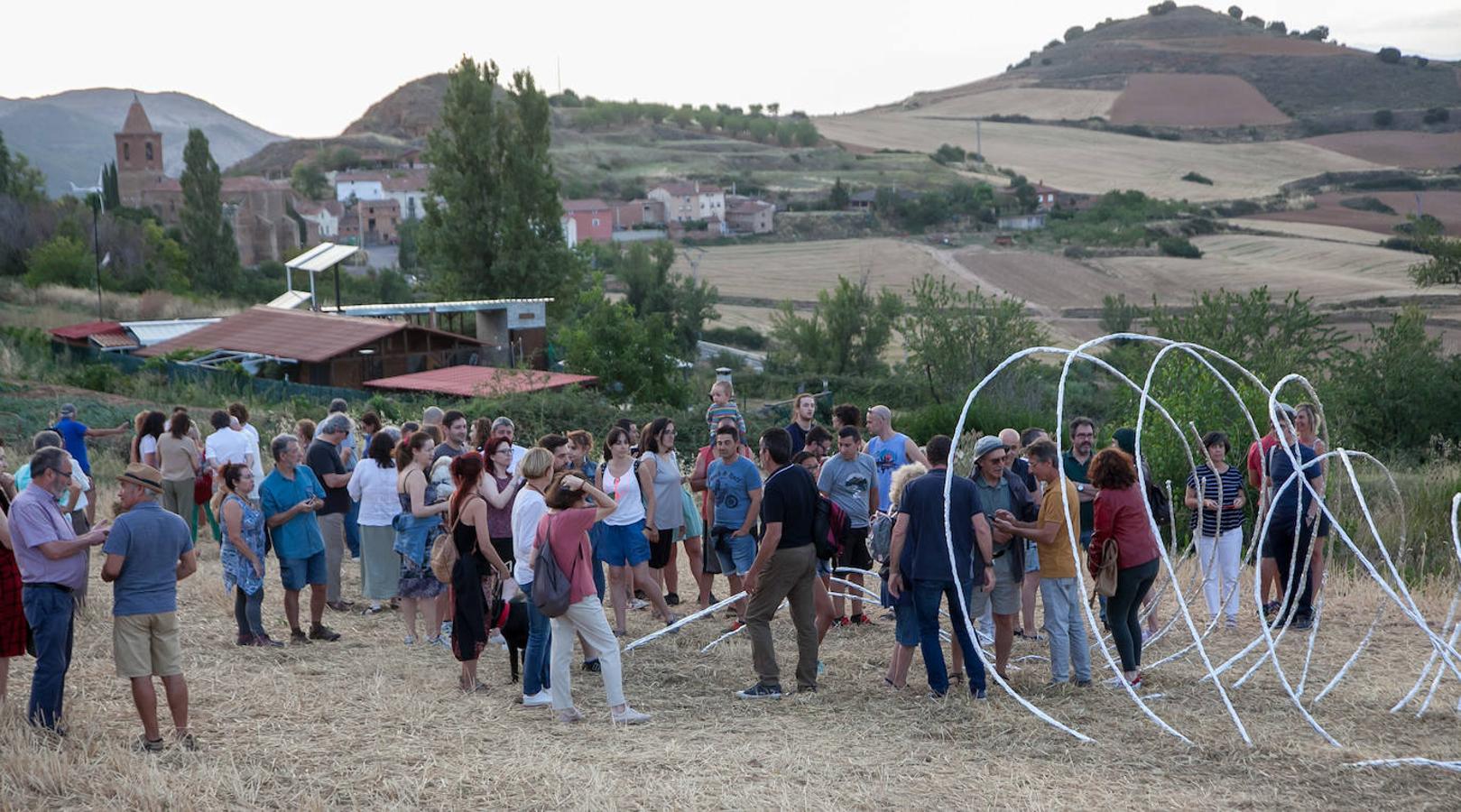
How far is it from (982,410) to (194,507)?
53.2ft

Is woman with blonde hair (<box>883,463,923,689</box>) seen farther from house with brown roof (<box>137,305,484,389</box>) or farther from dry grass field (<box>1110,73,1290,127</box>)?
dry grass field (<box>1110,73,1290,127</box>)

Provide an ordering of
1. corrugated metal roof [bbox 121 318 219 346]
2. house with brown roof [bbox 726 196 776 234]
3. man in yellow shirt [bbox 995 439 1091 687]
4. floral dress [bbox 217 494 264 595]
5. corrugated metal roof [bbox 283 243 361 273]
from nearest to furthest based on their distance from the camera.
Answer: man in yellow shirt [bbox 995 439 1091 687], floral dress [bbox 217 494 264 595], corrugated metal roof [bbox 283 243 361 273], corrugated metal roof [bbox 121 318 219 346], house with brown roof [bbox 726 196 776 234]

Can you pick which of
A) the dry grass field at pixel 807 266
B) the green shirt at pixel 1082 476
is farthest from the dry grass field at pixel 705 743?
the dry grass field at pixel 807 266

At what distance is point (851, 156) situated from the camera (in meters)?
136

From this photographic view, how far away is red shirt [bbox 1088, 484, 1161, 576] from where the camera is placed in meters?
8.21

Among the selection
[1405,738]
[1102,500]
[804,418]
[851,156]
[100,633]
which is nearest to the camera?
[1405,738]

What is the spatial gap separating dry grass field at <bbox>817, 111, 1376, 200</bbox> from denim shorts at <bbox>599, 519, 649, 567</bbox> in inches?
3894

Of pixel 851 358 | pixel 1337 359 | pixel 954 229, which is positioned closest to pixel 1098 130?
pixel 954 229

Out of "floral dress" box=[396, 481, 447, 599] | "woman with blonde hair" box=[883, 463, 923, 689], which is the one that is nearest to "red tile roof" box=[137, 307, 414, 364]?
"floral dress" box=[396, 481, 447, 599]

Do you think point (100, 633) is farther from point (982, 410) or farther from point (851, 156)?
point (851, 156)

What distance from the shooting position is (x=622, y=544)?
9.84 m

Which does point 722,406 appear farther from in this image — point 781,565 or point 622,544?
point 781,565

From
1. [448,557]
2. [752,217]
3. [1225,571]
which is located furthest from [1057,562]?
[752,217]

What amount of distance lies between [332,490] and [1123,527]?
6400 mm
